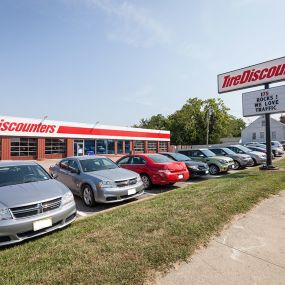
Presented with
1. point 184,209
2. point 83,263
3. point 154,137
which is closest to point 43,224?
point 83,263

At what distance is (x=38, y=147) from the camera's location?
92.0 feet

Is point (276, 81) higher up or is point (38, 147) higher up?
point (276, 81)

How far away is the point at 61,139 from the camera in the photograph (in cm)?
3078

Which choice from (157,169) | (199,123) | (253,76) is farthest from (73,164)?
(199,123)

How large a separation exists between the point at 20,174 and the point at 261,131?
59872 mm

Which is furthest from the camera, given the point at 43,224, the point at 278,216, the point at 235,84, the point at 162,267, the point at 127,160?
the point at 235,84

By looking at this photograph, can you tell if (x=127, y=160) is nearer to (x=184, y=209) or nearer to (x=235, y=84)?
(x=184, y=209)

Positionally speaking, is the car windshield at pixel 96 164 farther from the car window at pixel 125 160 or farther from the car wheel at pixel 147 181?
the car window at pixel 125 160

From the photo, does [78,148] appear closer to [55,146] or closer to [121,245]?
[55,146]

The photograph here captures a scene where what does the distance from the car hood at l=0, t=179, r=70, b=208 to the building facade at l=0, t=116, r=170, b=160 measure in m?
22.9

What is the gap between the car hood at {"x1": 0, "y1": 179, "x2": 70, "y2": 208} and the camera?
14.8ft

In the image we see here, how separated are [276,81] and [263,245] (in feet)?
40.6

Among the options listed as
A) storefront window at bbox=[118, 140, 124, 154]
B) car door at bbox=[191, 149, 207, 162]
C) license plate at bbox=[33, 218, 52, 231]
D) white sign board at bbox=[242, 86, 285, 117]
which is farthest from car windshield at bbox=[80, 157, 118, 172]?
storefront window at bbox=[118, 140, 124, 154]

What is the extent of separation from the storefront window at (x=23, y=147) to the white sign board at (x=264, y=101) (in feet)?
75.0
